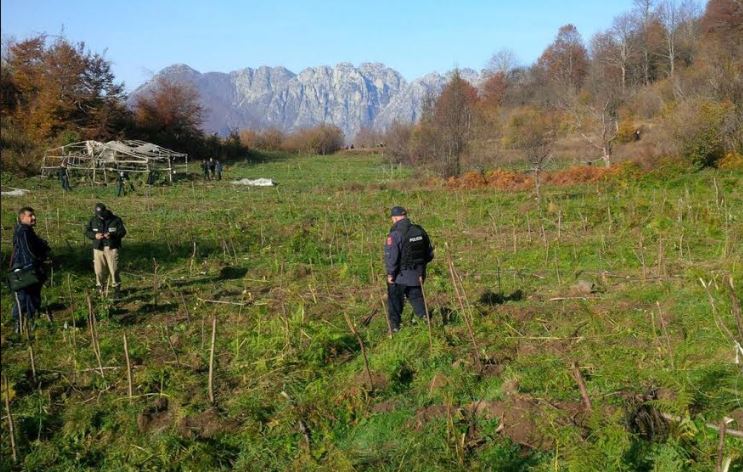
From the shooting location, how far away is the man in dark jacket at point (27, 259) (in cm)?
779

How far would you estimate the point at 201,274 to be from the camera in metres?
11.0

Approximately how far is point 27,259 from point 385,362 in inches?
187

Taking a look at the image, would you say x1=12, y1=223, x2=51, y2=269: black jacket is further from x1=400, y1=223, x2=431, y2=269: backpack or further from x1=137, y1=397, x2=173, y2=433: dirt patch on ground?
x1=400, y1=223, x2=431, y2=269: backpack

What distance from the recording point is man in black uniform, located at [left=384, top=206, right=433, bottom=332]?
720cm

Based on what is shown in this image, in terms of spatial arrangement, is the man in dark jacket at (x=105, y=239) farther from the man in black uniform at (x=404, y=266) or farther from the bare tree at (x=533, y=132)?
the bare tree at (x=533, y=132)

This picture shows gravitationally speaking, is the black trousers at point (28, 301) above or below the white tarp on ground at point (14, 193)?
below

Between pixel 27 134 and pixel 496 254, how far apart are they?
33.3m

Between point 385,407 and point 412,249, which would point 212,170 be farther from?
point 385,407

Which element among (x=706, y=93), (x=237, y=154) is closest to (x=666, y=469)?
(x=706, y=93)

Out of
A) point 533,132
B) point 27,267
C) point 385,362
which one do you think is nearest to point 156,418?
point 385,362

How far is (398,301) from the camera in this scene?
7.32 metres

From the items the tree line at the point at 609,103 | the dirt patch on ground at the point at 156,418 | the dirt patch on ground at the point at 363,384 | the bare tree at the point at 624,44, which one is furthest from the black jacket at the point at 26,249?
the bare tree at the point at 624,44

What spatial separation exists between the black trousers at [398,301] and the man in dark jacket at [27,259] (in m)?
4.44

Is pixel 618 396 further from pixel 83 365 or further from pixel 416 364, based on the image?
pixel 83 365
